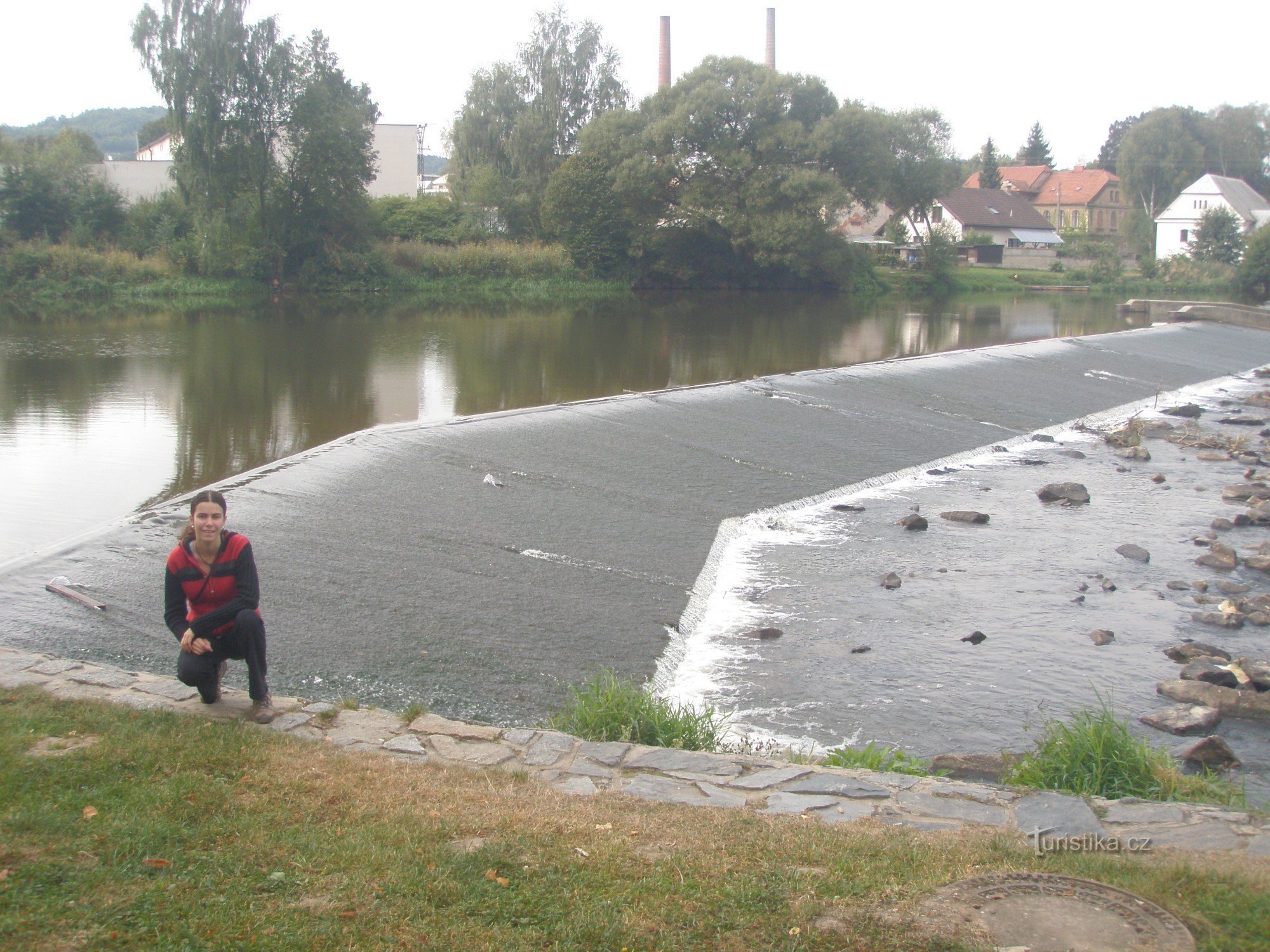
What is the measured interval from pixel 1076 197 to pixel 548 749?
113617 millimetres

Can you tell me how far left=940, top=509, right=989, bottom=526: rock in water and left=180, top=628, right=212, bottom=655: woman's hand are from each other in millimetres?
10513

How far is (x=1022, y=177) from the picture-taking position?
113 meters

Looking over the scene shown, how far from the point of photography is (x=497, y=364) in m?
26.5

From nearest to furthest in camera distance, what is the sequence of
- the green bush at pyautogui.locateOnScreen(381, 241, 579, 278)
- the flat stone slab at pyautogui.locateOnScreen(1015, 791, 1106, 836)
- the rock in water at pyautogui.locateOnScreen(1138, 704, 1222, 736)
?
the flat stone slab at pyautogui.locateOnScreen(1015, 791, 1106, 836)
the rock in water at pyautogui.locateOnScreen(1138, 704, 1222, 736)
the green bush at pyautogui.locateOnScreen(381, 241, 579, 278)

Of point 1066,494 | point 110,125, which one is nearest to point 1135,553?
point 1066,494

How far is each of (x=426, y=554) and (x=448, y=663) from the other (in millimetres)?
2270

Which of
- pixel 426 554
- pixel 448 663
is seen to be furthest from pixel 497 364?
pixel 448 663

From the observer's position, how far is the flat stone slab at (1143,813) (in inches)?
205

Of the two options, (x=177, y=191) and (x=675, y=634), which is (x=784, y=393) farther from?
(x=177, y=191)

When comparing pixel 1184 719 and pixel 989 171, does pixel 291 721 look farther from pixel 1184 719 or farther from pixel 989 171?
pixel 989 171

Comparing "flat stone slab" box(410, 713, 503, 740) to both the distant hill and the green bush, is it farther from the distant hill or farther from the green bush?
the distant hill

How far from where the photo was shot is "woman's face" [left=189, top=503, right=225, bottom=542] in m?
5.93

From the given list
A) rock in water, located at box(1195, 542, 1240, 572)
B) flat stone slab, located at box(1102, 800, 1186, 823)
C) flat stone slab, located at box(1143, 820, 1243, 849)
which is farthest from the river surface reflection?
rock in water, located at box(1195, 542, 1240, 572)

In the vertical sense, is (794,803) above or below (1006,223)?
below
